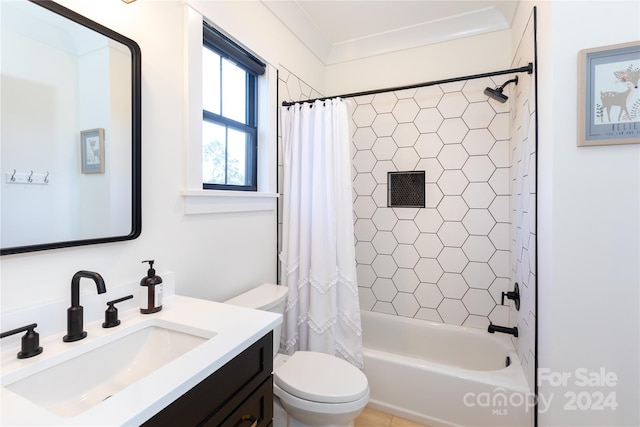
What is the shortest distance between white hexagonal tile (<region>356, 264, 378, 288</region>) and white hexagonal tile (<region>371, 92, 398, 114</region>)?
4.29 feet

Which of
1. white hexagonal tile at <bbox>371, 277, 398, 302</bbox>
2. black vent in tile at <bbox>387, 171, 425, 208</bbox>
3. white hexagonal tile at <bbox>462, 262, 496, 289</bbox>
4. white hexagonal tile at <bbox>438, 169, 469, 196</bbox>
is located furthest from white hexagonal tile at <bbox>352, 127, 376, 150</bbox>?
white hexagonal tile at <bbox>462, 262, 496, 289</bbox>

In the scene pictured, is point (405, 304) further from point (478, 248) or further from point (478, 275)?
point (478, 248)

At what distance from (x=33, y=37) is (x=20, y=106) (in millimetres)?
207

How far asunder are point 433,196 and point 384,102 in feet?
2.84

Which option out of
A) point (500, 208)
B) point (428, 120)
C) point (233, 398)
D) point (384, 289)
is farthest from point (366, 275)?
point (233, 398)

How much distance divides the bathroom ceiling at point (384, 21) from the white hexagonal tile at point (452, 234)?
1412mm

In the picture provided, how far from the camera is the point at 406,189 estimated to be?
2.44 m

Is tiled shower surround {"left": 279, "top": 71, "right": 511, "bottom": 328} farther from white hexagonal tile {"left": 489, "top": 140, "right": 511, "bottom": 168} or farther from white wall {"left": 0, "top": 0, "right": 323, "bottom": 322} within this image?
white wall {"left": 0, "top": 0, "right": 323, "bottom": 322}

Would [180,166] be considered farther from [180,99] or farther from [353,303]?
Result: [353,303]

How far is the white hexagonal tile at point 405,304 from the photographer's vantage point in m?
2.42

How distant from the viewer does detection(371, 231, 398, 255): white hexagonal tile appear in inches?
97.8

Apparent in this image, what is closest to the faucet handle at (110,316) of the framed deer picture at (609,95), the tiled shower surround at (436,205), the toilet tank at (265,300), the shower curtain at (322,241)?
the toilet tank at (265,300)

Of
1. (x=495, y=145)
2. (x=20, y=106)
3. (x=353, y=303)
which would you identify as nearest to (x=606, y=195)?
(x=495, y=145)

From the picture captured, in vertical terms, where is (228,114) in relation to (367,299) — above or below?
above
